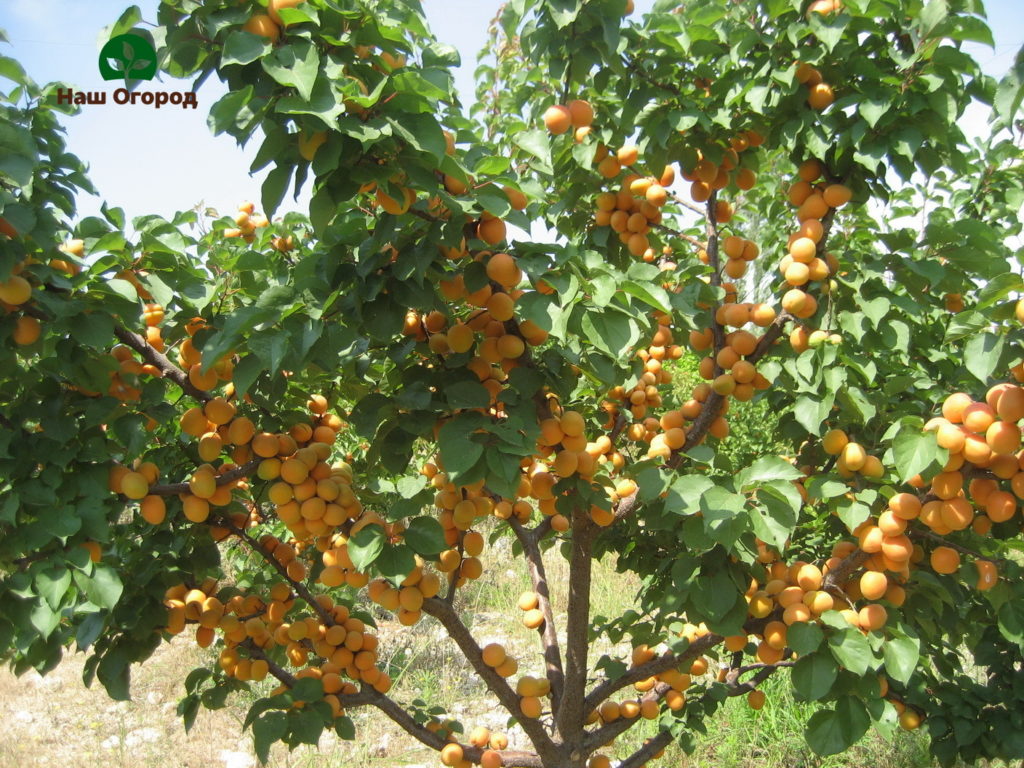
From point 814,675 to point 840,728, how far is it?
155 millimetres

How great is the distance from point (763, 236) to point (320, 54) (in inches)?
78.8

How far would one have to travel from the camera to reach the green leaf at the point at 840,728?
1.58m

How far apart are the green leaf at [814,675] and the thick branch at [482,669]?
2.62ft

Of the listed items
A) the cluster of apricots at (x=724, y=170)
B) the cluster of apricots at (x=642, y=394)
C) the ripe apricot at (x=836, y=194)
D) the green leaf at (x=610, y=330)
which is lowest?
the green leaf at (x=610, y=330)

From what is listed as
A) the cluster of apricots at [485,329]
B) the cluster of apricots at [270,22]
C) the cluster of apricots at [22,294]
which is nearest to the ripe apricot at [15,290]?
the cluster of apricots at [22,294]

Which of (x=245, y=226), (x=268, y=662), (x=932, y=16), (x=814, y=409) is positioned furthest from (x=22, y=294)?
(x=932, y=16)

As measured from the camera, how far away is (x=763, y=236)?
2836 mm

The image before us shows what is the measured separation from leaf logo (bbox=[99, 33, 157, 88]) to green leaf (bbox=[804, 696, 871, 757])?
1921mm

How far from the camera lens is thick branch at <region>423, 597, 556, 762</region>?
6.19 ft

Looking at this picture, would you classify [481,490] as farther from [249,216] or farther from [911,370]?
[911,370]

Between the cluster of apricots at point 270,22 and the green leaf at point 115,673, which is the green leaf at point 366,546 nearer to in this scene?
the green leaf at point 115,673

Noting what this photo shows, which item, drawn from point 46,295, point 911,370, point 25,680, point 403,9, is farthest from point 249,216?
point 25,680

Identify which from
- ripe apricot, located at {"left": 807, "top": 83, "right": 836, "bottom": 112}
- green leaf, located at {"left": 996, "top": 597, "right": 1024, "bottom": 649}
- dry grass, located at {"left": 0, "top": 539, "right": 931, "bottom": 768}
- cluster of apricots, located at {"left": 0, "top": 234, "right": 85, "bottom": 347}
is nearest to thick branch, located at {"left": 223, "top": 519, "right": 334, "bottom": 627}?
cluster of apricots, located at {"left": 0, "top": 234, "right": 85, "bottom": 347}

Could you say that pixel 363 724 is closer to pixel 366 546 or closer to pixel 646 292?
pixel 366 546
